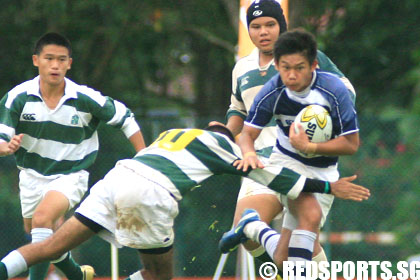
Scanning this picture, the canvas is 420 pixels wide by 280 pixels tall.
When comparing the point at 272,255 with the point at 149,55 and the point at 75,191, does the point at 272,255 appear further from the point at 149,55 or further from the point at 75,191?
the point at 149,55

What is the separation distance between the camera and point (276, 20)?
23.2 ft

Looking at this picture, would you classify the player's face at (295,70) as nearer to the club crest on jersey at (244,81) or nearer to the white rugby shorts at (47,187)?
the club crest on jersey at (244,81)

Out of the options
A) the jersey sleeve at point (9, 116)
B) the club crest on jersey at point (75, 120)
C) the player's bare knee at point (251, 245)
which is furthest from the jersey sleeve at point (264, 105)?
the jersey sleeve at point (9, 116)

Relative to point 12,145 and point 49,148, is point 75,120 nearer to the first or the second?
point 49,148

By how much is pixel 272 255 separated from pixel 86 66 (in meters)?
7.80

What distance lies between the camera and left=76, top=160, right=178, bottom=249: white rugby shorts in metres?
6.14

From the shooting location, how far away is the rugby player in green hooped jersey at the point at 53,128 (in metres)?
7.38

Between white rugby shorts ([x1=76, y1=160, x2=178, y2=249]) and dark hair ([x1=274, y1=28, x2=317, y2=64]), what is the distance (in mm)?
1047

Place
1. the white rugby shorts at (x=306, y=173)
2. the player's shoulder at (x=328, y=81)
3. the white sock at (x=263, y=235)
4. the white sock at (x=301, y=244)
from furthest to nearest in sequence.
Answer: the white sock at (x=263, y=235), the white rugby shorts at (x=306, y=173), the white sock at (x=301, y=244), the player's shoulder at (x=328, y=81)

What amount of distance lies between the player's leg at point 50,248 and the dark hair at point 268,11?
1863 mm

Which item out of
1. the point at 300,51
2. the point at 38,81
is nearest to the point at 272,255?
the point at 300,51
